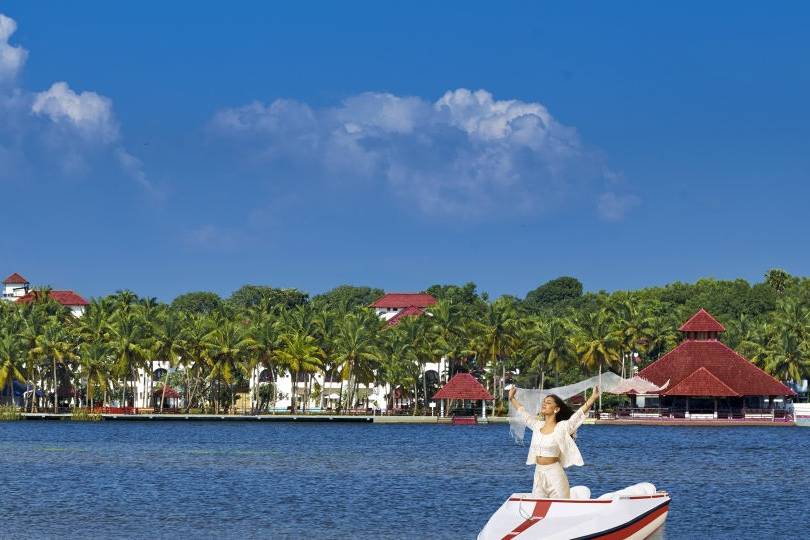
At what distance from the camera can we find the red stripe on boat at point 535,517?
2528 cm

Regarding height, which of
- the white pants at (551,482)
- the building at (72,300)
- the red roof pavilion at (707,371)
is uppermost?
the building at (72,300)

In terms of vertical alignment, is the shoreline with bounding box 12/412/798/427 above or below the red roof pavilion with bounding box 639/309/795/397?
below

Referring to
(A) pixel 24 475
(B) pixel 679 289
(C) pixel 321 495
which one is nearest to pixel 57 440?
(A) pixel 24 475

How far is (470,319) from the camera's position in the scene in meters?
125

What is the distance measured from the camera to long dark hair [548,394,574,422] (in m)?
23.6

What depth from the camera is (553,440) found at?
2392cm

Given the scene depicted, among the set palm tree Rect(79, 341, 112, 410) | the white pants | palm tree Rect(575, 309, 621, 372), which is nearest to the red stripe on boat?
the white pants

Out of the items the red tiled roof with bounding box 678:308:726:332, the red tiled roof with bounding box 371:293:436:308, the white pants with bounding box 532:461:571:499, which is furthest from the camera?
the red tiled roof with bounding box 371:293:436:308

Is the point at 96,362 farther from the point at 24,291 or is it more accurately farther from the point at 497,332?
→ the point at 24,291

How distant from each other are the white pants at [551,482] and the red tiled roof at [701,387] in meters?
91.8

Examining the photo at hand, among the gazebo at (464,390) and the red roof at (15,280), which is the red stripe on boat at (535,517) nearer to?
the gazebo at (464,390)

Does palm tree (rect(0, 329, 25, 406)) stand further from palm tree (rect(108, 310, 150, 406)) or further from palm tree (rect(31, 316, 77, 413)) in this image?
palm tree (rect(108, 310, 150, 406))

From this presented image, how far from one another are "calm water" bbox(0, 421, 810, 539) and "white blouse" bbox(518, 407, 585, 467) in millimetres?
14824

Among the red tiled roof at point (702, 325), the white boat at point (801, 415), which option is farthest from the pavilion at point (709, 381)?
the white boat at point (801, 415)
